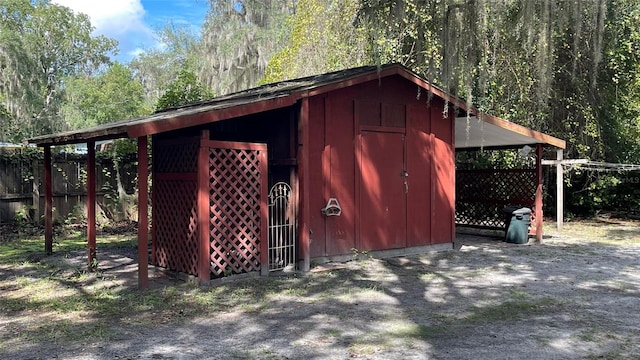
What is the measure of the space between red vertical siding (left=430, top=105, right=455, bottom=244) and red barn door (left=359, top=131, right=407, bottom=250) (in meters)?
0.77

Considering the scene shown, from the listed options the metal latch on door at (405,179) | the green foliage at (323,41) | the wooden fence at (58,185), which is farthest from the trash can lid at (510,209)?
the wooden fence at (58,185)

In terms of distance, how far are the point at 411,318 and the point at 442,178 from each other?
15.1 ft

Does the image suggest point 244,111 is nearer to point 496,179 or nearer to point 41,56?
point 496,179

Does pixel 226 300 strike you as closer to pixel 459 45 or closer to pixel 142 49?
pixel 459 45

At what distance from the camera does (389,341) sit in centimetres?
423

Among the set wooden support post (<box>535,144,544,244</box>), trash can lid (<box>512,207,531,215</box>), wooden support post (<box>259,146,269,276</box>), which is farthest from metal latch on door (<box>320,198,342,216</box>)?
wooden support post (<box>535,144,544,244</box>)

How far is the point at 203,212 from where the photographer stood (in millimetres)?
6125

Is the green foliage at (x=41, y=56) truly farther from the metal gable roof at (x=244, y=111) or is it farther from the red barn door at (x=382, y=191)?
the red barn door at (x=382, y=191)

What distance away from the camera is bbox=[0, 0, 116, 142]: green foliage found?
26.3 meters

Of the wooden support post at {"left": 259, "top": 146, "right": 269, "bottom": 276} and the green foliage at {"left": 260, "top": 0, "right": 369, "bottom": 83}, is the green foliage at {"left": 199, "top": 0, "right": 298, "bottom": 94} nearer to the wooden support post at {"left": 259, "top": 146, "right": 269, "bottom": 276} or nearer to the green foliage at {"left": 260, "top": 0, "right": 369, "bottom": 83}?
the green foliage at {"left": 260, "top": 0, "right": 369, "bottom": 83}

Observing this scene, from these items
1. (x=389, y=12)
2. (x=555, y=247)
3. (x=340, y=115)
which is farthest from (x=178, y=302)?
(x=555, y=247)

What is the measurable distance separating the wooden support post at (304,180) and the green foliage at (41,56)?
2240 cm

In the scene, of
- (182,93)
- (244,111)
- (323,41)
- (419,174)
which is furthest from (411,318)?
(323,41)

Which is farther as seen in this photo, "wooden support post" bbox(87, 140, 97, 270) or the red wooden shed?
"wooden support post" bbox(87, 140, 97, 270)
